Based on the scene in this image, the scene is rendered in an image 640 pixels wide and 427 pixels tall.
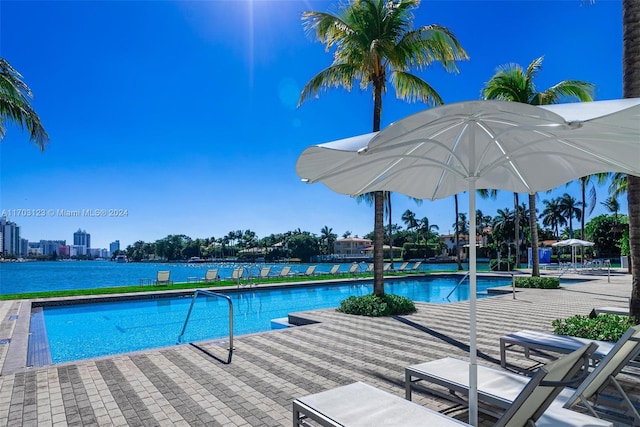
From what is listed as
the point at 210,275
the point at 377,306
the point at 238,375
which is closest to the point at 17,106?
the point at 210,275

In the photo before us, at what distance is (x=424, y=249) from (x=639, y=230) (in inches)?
2466

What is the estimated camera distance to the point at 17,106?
38.3 ft

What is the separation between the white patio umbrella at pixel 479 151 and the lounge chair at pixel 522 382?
1.53 ft

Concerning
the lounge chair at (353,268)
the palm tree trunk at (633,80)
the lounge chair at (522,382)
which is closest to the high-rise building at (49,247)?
the lounge chair at (353,268)

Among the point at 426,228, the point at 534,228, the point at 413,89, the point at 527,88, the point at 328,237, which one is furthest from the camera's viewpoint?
the point at 328,237

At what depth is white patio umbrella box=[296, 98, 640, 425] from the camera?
2.50 metres

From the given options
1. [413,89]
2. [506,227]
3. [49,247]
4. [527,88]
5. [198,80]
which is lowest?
[49,247]

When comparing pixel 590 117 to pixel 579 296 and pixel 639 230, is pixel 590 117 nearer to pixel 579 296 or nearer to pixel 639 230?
pixel 639 230

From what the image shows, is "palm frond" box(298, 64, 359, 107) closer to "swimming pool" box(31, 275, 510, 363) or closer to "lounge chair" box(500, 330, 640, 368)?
"swimming pool" box(31, 275, 510, 363)

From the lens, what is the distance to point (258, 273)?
72.5 ft

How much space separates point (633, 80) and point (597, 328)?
373cm

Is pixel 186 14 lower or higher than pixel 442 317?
higher

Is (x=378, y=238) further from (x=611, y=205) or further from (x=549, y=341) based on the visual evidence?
(x=611, y=205)

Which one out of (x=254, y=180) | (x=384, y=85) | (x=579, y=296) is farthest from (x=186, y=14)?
(x=254, y=180)
